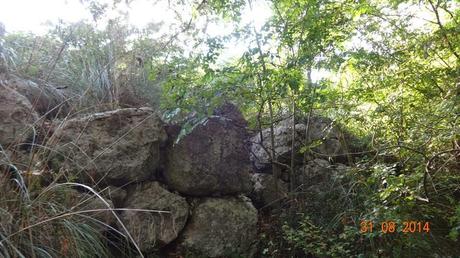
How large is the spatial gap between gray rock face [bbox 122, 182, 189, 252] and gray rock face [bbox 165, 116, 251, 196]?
17 cm

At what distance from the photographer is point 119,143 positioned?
115 inches

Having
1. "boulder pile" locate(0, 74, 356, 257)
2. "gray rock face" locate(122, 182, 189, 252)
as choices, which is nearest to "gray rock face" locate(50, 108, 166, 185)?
"boulder pile" locate(0, 74, 356, 257)

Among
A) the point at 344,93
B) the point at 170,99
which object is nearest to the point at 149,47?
the point at 170,99

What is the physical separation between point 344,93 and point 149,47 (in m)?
2.03

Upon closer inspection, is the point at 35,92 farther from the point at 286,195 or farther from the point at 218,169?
the point at 286,195

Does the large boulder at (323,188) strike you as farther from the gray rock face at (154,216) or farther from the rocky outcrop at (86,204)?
the rocky outcrop at (86,204)

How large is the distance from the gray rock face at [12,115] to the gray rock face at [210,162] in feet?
3.68

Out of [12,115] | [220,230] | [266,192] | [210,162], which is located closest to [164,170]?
[210,162]

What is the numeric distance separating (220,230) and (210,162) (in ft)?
1.87

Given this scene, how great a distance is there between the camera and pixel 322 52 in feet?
10.9

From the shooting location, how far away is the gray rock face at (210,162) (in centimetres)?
319
